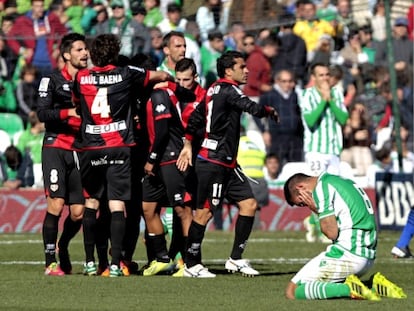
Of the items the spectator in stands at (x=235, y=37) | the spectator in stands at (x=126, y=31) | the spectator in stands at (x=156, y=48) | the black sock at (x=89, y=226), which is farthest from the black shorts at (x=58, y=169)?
the spectator in stands at (x=235, y=37)

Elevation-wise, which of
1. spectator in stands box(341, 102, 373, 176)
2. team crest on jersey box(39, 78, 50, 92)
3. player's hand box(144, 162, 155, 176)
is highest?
team crest on jersey box(39, 78, 50, 92)

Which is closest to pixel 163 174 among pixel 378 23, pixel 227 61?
pixel 227 61

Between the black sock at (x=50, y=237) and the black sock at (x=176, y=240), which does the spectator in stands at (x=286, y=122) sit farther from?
the black sock at (x=50, y=237)

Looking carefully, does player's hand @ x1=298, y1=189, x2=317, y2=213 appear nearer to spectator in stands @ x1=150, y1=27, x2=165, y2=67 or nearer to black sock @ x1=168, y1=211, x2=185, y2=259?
black sock @ x1=168, y1=211, x2=185, y2=259

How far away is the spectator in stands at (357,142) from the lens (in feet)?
73.5

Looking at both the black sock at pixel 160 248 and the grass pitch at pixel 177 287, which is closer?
the grass pitch at pixel 177 287

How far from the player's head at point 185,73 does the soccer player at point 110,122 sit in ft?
2.41

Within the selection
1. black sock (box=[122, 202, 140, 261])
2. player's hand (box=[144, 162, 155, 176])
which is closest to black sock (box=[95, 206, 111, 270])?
black sock (box=[122, 202, 140, 261])

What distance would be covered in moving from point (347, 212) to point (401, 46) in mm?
13485

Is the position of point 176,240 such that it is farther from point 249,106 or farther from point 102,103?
point 102,103

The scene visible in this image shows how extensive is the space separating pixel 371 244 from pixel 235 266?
9.06 ft

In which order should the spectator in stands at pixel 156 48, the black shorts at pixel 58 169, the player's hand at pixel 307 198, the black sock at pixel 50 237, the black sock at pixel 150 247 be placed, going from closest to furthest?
the player's hand at pixel 307 198
the black sock at pixel 50 237
the black shorts at pixel 58 169
the black sock at pixel 150 247
the spectator in stands at pixel 156 48

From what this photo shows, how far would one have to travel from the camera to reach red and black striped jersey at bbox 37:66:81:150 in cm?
1326

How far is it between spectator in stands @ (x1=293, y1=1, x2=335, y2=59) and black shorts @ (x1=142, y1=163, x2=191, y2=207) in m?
10.8
